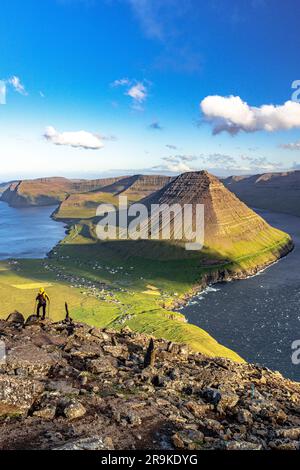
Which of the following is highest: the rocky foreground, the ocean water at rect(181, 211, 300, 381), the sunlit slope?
the rocky foreground

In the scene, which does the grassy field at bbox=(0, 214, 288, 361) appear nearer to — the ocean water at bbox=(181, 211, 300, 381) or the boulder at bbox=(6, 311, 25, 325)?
the ocean water at bbox=(181, 211, 300, 381)

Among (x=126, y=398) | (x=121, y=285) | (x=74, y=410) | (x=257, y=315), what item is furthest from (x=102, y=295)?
(x=74, y=410)

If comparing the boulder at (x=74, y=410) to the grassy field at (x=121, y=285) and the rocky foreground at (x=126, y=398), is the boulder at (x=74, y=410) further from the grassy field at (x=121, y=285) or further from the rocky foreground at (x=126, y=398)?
the grassy field at (x=121, y=285)

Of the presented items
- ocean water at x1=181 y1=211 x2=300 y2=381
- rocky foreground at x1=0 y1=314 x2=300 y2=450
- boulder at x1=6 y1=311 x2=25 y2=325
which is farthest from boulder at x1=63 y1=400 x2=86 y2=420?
ocean water at x1=181 y1=211 x2=300 y2=381

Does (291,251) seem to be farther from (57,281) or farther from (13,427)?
(13,427)

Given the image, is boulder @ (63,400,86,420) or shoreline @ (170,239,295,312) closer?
boulder @ (63,400,86,420)
